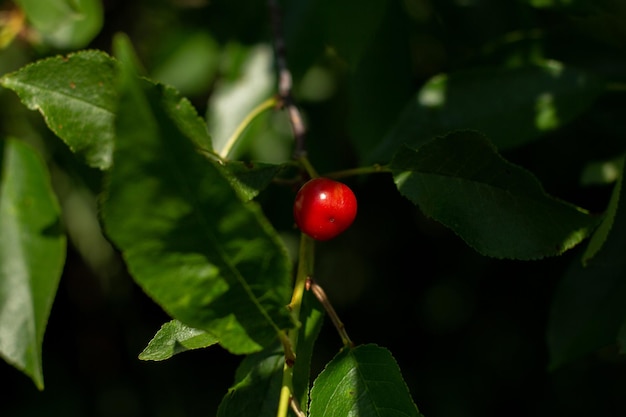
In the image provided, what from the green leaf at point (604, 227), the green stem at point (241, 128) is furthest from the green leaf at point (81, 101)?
the green leaf at point (604, 227)

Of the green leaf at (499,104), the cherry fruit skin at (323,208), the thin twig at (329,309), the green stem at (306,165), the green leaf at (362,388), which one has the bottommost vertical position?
the green leaf at (362,388)

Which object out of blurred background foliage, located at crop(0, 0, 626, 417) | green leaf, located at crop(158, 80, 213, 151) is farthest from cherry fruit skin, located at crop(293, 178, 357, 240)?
blurred background foliage, located at crop(0, 0, 626, 417)

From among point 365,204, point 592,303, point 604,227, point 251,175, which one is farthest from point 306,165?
point 365,204

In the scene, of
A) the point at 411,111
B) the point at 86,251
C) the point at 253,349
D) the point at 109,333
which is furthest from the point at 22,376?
the point at 253,349

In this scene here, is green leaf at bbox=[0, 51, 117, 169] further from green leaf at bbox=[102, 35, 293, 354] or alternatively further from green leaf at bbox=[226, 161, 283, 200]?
green leaf at bbox=[102, 35, 293, 354]

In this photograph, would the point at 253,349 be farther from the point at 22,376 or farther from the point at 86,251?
the point at 22,376

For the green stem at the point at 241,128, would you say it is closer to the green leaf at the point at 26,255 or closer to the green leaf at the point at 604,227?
the green leaf at the point at 26,255

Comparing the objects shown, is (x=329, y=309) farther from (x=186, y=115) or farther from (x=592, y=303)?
(x=592, y=303)
